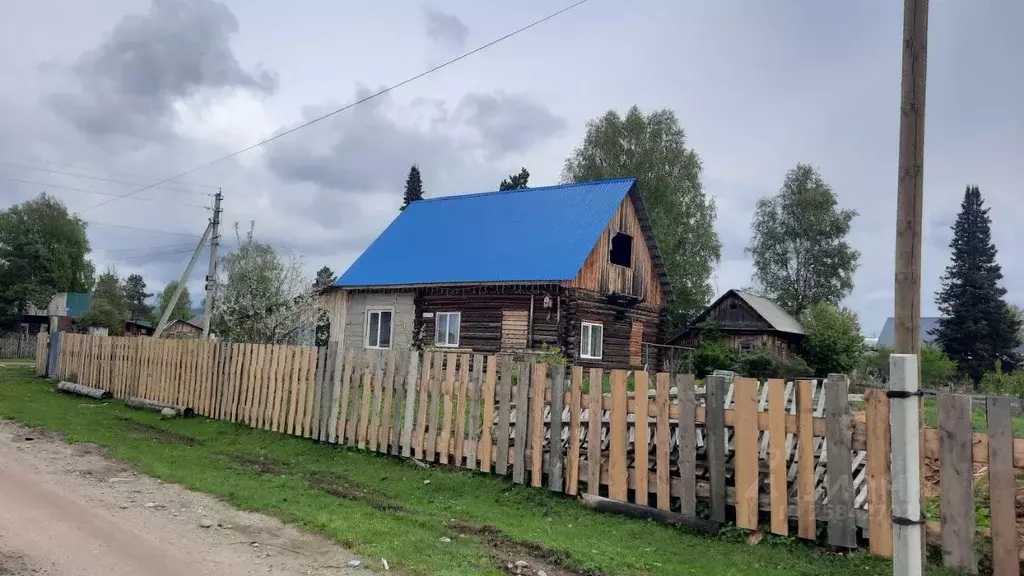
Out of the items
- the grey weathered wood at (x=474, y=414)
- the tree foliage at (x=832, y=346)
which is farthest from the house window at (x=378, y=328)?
the tree foliage at (x=832, y=346)

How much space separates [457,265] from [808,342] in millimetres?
22115

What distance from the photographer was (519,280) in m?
22.0

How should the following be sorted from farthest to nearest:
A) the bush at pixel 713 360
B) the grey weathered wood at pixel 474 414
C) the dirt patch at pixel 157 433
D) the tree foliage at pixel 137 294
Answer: the tree foliage at pixel 137 294
the bush at pixel 713 360
the dirt patch at pixel 157 433
the grey weathered wood at pixel 474 414

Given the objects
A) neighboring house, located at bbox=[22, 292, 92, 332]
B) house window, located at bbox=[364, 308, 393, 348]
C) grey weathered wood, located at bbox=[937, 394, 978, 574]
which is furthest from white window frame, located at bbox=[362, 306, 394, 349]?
grey weathered wood, located at bbox=[937, 394, 978, 574]

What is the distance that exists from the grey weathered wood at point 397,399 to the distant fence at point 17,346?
4431 cm

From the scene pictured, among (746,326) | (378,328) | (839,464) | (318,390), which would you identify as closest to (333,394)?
(318,390)

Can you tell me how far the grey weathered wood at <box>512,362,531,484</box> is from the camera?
26.0 feet

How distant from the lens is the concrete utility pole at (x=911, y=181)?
413cm

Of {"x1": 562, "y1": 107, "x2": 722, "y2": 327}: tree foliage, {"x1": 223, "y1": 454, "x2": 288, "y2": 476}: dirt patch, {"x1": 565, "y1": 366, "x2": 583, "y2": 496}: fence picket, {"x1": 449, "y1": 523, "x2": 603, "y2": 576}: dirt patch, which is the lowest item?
{"x1": 223, "y1": 454, "x2": 288, "y2": 476}: dirt patch

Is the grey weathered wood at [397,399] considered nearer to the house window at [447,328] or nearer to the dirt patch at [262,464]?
the dirt patch at [262,464]

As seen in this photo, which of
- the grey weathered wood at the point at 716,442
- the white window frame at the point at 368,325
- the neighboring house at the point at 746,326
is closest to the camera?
the grey weathered wood at the point at 716,442

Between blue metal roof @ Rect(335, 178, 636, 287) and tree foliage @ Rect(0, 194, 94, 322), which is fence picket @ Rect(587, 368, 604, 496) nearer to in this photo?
blue metal roof @ Rect(335, 178, 636, 287)

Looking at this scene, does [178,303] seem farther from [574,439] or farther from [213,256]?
[574,439]

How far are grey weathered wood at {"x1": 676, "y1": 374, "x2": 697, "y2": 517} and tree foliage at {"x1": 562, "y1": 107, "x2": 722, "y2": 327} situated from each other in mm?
35654
